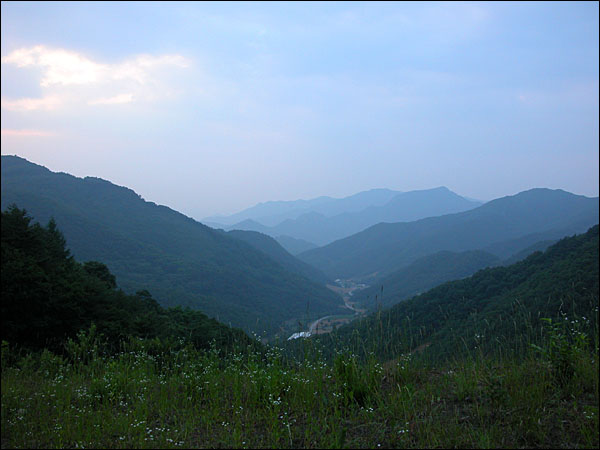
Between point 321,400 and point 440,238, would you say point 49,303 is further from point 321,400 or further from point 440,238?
point 440,238

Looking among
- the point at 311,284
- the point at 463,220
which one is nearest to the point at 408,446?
the point at 311,284

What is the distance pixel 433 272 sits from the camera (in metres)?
102

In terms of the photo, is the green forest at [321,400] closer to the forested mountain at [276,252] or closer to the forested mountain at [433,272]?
the forested mountain at [433,272]

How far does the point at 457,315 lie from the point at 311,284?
79.1 m

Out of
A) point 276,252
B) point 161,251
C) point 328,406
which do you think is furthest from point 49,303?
point 276,252

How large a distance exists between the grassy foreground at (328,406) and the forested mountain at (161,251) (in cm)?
5433

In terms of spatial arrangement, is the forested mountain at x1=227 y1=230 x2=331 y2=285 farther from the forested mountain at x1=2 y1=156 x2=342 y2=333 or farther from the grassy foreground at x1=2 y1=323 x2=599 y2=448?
the grassy foreground at x1=2 y1=323 x2=599 y2=448

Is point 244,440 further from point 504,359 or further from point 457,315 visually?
point 457,315

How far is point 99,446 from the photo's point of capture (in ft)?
9.57

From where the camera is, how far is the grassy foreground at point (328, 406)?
9.22 feet

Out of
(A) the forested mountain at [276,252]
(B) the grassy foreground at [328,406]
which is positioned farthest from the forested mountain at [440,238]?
(B) the grassy foreground at [328,406]

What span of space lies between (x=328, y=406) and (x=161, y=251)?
315ft

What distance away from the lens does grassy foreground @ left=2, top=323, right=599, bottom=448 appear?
9.22 feet

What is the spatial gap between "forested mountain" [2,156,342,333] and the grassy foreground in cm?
5433
